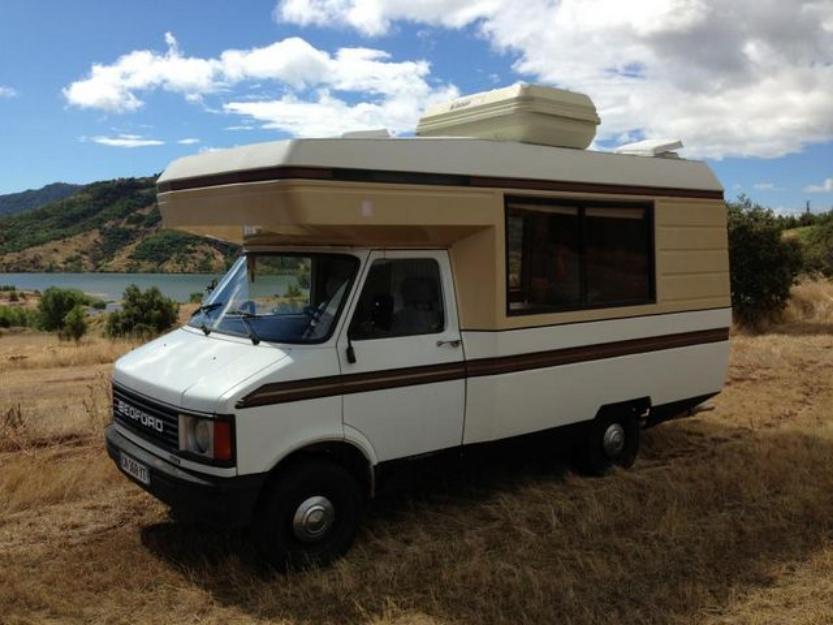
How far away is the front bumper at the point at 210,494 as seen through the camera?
4449 mm

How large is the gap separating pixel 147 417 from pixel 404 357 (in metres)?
1.69

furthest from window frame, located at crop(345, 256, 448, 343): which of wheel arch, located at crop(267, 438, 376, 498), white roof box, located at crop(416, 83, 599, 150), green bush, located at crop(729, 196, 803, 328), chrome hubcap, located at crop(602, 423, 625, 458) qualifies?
green bush, located at crop(729, 196, 803, 328)

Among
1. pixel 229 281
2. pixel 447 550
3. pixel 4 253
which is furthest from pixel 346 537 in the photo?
pixel 4 253

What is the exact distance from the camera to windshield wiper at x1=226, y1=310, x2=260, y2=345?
498 centimetres

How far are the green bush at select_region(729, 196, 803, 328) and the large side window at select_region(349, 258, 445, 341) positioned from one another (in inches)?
521

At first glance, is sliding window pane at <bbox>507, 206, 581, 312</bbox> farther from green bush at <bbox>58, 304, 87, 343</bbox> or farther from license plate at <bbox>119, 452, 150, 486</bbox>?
green bush at <bbox>58, 304, 87, 343</bbox>

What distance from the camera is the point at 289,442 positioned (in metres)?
4.67

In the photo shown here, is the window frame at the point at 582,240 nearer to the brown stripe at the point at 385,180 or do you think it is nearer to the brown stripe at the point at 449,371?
the brown stripe at the point at 385,180

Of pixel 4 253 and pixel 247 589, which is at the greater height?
pixel 4 253

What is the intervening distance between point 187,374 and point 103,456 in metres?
2.54

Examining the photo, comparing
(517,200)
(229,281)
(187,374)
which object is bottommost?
(187,374)

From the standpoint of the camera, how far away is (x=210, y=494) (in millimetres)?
4469

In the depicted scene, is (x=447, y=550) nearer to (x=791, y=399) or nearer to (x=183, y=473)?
(x=183, y=473)

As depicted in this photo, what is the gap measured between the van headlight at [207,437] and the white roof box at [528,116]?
3215 mm
